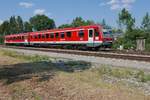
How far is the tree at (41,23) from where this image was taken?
473 feet

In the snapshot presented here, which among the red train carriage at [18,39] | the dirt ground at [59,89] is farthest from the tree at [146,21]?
the dirt ground at [59,89]

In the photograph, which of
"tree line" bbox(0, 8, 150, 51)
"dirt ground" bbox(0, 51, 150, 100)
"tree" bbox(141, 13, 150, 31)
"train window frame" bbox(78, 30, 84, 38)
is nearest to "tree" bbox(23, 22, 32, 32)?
"tree line" bbox(0, 8, 150, 51)

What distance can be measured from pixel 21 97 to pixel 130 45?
32.9m

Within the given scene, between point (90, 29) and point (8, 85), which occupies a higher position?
point (90, 29)

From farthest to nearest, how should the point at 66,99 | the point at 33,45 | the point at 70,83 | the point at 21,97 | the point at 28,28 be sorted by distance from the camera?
the point at 28,28 → the point at 33,45 → the point at 70,83 → the point at 21,97 → the point at 66,99

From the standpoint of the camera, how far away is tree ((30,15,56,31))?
473 feet

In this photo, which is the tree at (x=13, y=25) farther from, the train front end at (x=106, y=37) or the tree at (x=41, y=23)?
the train front end at (x=106, y=37)

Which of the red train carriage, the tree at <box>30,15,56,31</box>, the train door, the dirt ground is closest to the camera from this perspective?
the dirt ground

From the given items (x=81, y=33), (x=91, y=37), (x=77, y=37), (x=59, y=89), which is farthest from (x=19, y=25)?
(x=59, y=89)

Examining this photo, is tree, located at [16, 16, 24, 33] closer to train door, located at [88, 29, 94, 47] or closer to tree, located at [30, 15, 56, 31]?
tree, located at [30, 15, 56, 31]

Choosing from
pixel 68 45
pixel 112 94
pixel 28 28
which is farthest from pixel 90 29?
pixel 28 28

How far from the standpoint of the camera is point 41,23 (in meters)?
145

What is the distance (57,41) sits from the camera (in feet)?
147

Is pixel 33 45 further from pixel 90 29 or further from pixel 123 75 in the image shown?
pixel 123 75
